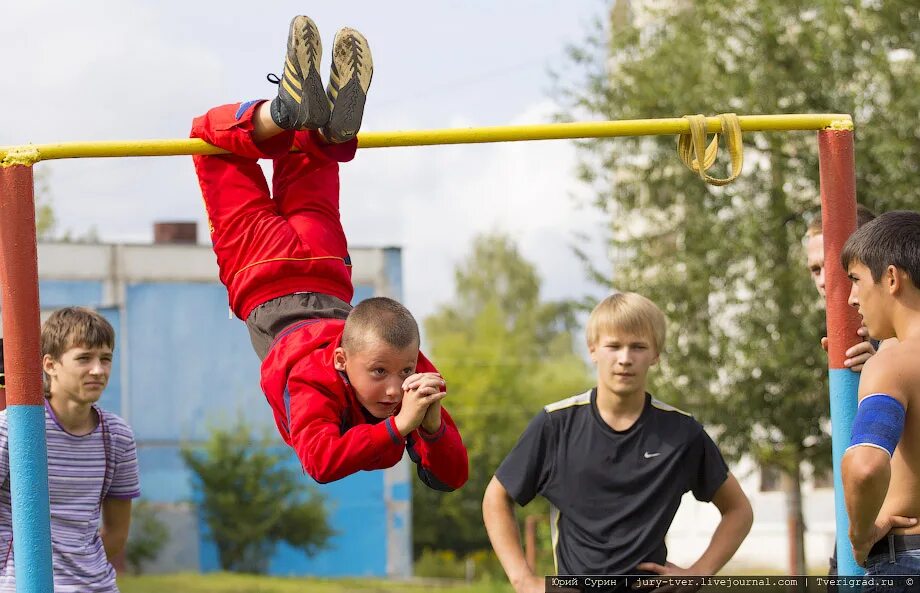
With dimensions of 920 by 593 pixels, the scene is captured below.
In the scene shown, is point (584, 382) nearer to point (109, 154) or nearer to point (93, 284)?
point (93, 284)

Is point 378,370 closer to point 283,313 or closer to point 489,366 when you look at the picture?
point 283,313

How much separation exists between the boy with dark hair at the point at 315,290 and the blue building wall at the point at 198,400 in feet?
68.1

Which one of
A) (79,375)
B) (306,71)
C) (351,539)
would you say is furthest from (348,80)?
(351,539)

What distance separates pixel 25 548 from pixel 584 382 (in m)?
45.2

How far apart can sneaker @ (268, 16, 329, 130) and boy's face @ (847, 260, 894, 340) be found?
1.83 m

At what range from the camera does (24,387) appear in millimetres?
4270

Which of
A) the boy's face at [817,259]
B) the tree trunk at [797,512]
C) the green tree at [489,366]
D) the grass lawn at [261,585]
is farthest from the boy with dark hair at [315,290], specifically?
the green tree at [489,366]

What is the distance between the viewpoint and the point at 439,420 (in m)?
4.30

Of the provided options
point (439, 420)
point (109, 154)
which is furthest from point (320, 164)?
point (439, 420)

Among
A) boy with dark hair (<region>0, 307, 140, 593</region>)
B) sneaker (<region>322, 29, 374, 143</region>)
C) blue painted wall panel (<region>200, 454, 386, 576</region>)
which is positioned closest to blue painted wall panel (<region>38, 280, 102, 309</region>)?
blue painted wall panel (<region>200, 454, 386, 576</region>)

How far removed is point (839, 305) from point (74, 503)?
2800mm

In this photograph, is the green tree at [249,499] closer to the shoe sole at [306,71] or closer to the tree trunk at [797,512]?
the tree trunk at [797,512]

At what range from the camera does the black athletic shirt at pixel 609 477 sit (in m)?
4.60

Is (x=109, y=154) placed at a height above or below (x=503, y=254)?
below
